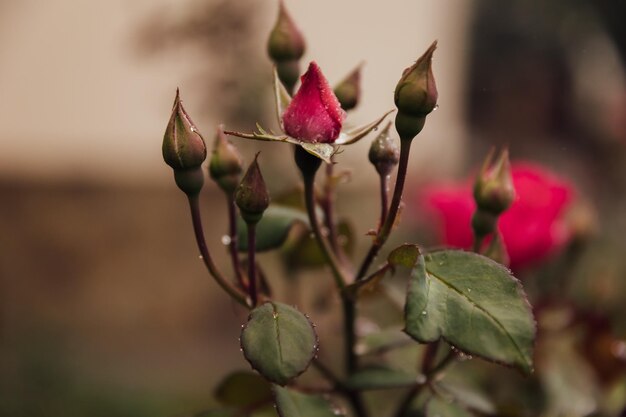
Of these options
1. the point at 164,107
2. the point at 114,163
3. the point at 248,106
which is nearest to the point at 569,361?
the point at 248,106

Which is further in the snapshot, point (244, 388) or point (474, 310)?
point (244, 388)

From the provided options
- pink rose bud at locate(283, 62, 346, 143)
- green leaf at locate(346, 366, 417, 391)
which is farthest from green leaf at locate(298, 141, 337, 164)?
green leaf at locate(346, 366, 417, 391)

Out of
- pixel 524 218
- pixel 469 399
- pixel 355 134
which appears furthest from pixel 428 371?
pixel 524 218

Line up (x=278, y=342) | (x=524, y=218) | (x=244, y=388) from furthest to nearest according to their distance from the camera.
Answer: (x=524, y=218) → (x=244, y=388) → (x=278, y=342)

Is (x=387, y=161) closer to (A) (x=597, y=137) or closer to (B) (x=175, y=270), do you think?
(A) (x=597, y=137)

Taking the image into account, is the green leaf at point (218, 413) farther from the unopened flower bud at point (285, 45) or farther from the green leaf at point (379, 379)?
the unopened flower bud at point (285, 45)

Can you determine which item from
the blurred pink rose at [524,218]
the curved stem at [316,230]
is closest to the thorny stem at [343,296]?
the curved stem at [316,230]

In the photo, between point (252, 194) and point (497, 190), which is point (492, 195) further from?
point (252, 194)
